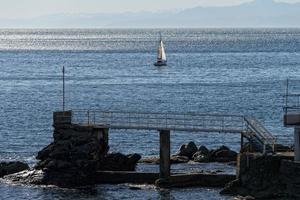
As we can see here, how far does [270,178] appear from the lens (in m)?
63.1

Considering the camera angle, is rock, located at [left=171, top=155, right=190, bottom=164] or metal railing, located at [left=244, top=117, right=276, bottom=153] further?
rock, located at [left=171, top=155, right=190, bottom=164]

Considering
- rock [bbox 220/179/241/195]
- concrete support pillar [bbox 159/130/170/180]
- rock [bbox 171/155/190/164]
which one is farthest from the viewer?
rock [bbox 171/155/190/164]

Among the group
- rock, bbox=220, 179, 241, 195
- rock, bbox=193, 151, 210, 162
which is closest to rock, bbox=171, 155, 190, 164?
rock, bbox=193, 151, 210, 162

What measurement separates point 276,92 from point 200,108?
2549 cm

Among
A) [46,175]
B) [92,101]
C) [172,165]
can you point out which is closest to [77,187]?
[46,175]

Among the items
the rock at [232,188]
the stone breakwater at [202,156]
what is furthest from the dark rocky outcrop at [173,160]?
the rock at [232,188]

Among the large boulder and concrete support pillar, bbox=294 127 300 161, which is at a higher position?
concrete support pillar, bbox=294 127 300 161

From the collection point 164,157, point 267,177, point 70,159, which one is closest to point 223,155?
point 164,157

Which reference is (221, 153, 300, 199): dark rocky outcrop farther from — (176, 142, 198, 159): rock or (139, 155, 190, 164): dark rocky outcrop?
(176, 142, 198, 159): rock

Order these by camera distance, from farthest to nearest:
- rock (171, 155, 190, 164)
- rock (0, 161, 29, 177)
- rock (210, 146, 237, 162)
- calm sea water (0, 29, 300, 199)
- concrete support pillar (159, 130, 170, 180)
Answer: rock (210, 146, 237, 162), rock (171, 155, 190, 164), rock (0, 161, 29, 177), concrete support pillar (159, 130, 170, 180), calm sea water (0, 29, 300, 199)

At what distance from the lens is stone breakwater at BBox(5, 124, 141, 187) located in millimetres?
72625

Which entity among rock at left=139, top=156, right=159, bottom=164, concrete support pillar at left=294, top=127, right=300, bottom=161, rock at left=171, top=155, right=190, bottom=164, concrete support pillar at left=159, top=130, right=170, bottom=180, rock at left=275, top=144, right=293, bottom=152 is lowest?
rock at left=139, top=156, right=159, bottom=164

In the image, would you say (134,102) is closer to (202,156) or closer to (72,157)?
(202,156)

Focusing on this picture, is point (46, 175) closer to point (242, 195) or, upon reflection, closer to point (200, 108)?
point (242, 195)
